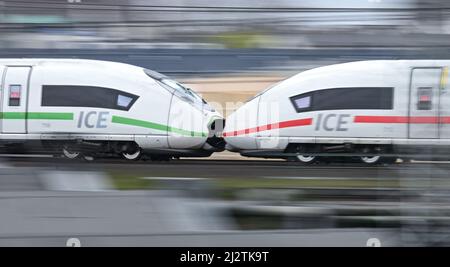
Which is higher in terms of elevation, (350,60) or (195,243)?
(350,60)

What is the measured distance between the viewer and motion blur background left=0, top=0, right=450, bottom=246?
183 cm

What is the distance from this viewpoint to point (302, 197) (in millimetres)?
1920

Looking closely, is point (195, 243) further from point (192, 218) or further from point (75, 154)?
point (75, 154)

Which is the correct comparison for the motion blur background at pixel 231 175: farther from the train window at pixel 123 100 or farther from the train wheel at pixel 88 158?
the train window at pixel 123 100

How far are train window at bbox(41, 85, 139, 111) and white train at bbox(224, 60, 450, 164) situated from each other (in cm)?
101

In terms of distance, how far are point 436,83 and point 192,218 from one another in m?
0.92

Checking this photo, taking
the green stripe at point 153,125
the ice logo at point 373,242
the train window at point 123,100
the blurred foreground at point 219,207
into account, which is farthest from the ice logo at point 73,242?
the train window at point 123,100

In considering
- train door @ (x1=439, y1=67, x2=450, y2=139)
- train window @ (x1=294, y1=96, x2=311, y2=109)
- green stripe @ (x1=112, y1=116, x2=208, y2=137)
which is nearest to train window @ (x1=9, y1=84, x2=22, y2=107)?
green stripe @ (x1=112, y1=116, x2=208, y2=137)

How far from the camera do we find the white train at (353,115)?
1.90 metres

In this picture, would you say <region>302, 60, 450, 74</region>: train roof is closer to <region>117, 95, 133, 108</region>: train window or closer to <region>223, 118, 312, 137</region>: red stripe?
<region>223, 118, 312, 137</region>: red stripe

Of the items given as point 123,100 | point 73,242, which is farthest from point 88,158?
point 123,100

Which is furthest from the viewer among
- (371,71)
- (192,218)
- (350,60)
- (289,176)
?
(371,71)
